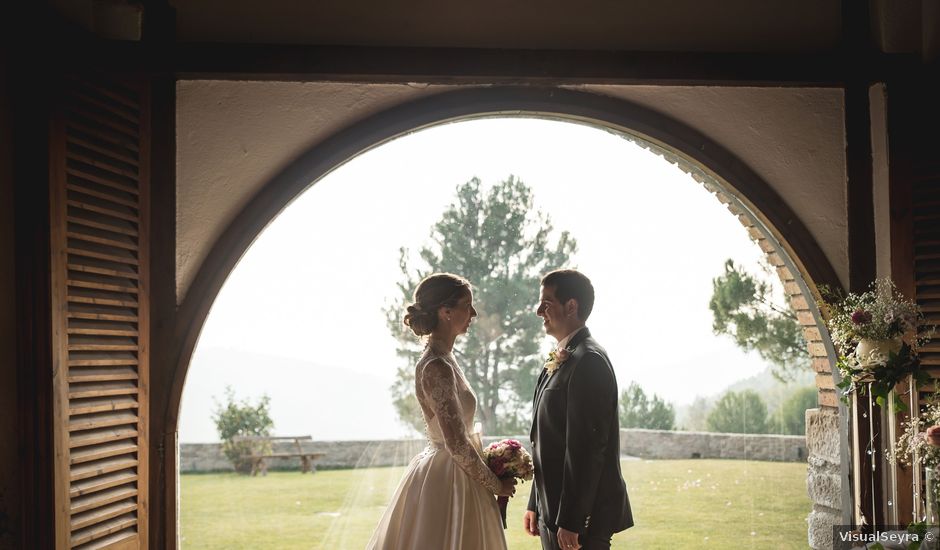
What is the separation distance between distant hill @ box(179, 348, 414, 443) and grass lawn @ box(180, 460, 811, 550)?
1719mm

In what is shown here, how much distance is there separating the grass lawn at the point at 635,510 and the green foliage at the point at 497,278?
1.16 meters

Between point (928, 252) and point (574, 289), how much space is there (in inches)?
61.7

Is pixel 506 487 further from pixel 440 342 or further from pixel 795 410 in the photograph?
pixel 795 410

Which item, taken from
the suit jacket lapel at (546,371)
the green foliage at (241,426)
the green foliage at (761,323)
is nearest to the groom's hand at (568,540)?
the suit jacket lapel at (546,371)

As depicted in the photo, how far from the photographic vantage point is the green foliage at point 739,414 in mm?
10390

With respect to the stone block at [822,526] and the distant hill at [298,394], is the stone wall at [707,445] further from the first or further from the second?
the stone block at [822,526]

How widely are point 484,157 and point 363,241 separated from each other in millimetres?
2355

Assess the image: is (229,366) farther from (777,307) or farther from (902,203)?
(902,203)

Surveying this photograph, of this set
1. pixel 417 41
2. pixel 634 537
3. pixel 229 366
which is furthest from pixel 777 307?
pixel 229 366

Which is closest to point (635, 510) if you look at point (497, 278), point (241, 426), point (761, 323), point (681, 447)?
point (681, 447)

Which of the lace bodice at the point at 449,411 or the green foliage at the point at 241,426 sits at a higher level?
the lace bodice at the point at 449,411

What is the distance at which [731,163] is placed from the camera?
3.89 meters

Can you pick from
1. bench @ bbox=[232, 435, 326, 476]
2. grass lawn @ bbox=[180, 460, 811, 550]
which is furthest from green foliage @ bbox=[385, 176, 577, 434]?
bench @ bbox=[232, 435, 326, 476]

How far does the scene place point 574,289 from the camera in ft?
10.4
